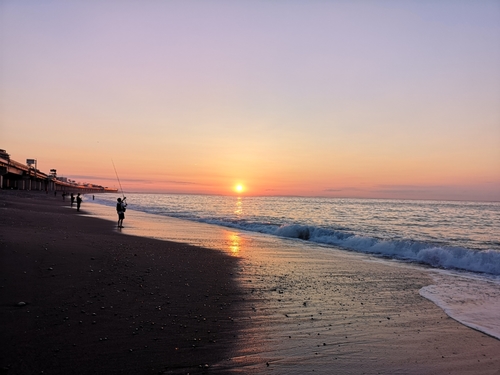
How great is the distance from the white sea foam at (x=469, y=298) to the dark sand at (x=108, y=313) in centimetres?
475

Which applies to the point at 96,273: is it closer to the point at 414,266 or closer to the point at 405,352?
the point at 405,352

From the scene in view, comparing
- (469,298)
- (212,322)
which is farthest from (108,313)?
(469,298)

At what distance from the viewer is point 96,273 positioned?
9.01 metres

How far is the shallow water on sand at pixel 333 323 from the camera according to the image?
5.14 metres

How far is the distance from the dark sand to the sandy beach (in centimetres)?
2

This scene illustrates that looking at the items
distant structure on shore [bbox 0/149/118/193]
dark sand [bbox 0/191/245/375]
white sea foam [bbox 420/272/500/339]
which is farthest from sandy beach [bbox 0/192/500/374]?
distant structure on shore [bbox 0/149/118/193]

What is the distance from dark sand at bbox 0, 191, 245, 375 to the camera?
4695mm

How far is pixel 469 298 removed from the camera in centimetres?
959

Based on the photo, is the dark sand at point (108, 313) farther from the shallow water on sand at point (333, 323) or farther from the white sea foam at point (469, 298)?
the white sea foam at point (469, 298)

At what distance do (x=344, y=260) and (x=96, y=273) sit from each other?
9652 millimetres

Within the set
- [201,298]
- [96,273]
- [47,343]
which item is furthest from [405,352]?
[96,273]

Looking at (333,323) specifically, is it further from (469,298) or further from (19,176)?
(19,176)

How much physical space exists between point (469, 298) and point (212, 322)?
7.07 meters

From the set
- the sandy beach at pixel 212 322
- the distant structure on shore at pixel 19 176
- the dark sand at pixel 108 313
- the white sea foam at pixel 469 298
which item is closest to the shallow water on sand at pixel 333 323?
the sandy beach at pixel 212 322
